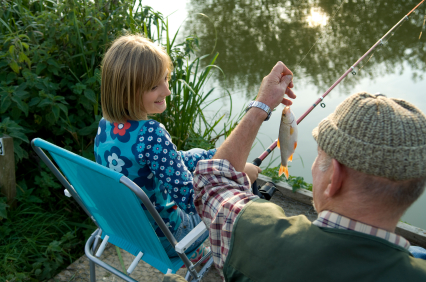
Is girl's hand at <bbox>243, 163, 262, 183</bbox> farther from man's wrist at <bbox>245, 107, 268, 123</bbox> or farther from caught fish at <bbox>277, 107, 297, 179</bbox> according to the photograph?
man's wrist at <bbox>245, 107, 268, 123</bbox>

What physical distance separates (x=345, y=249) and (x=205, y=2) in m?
8.11

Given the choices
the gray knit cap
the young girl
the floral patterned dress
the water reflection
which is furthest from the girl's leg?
the water reflection

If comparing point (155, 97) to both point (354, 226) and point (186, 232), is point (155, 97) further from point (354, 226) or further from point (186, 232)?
point (354, 226)

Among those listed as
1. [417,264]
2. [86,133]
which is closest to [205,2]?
[86,133]

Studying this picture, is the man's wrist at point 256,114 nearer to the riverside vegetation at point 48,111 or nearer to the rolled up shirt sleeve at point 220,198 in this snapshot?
the rolled up shirt sleeve at point 220,198

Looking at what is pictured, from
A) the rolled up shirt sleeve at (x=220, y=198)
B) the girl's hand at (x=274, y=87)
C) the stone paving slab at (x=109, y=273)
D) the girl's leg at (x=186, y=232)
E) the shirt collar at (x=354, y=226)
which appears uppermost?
the girl's hand at (x=274, y=87)

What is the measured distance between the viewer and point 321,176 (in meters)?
1.03

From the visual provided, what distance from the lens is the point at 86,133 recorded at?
2709 mm

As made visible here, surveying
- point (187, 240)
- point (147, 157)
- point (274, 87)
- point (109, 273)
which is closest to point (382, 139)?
point (274, 87)

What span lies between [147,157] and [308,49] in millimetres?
4952

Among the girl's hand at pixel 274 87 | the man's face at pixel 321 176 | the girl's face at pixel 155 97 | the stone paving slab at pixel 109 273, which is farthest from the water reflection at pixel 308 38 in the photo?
the man's face at pixel 321 176

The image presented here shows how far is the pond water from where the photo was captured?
4.50 meters

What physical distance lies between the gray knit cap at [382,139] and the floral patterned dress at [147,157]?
2.76 ft

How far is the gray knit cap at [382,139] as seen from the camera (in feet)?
2.79
